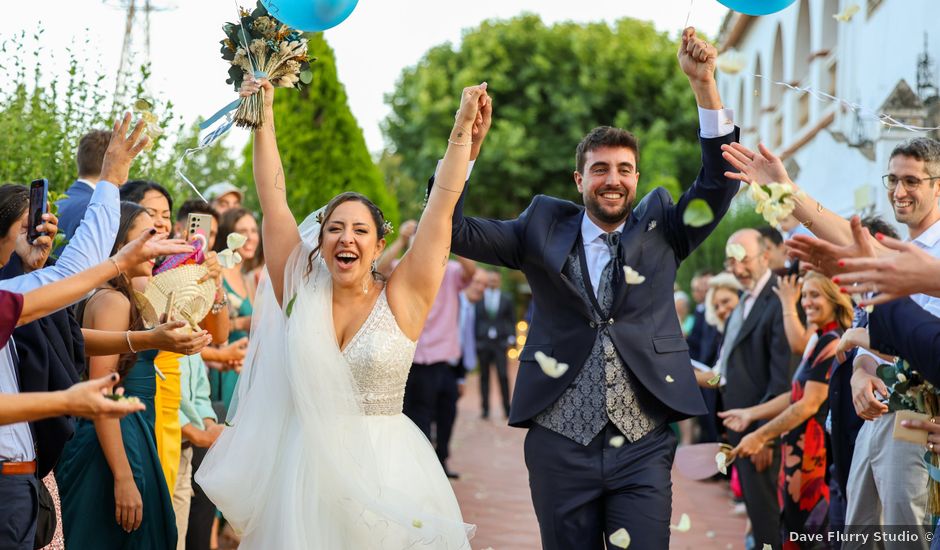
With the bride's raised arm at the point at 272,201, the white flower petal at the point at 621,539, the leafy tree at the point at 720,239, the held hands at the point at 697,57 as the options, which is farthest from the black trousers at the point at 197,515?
the leafy tree at the point at 720,239

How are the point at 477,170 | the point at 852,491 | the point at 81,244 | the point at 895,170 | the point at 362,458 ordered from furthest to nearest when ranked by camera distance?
the point at 477,170 → the point at 852,491 → the point at 895,170 → the point at 362,458 → the point at 81,244

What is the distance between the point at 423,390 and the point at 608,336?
6.05 m

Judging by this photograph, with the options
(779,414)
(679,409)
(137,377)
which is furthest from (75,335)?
(779,414)

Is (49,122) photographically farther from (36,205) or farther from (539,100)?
(539,100)

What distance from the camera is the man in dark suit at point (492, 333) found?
697 inches

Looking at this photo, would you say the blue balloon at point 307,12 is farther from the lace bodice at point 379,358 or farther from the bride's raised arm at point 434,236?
the lace bodice at point 379,358

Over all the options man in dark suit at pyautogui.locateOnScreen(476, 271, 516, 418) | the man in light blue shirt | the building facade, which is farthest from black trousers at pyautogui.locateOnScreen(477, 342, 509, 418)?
the man in light blue shirt

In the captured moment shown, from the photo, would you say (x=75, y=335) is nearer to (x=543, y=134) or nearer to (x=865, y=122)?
(x=865, y=122)

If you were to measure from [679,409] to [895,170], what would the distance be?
5.23 ft

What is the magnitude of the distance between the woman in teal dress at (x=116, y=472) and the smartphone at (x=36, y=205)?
0.62 meters

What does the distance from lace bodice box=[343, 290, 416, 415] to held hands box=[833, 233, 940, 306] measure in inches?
74.5

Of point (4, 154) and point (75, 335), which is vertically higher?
point (4, 154)

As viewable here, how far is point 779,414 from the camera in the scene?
6.55 metres

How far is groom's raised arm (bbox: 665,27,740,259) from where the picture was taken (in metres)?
4.39
